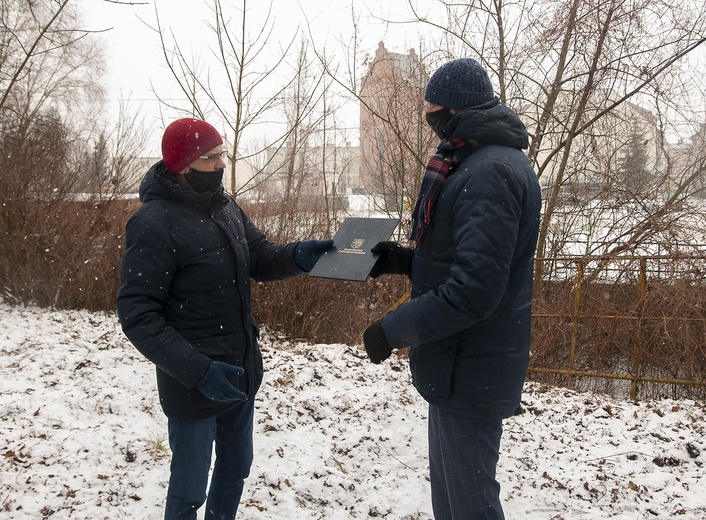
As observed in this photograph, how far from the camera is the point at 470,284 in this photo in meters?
1.60

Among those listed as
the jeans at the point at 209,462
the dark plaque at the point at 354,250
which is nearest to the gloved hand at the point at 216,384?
the jeans at the point at 209,462

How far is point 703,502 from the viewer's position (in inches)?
123

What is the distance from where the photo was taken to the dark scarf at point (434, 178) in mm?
1810

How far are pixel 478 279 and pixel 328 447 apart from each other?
261 cm

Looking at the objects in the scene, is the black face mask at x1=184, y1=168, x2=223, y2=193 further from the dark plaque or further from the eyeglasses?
the dark plaque

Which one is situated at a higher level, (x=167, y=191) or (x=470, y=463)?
(x=167, y=191)

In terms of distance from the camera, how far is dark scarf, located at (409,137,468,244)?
71.2 inches

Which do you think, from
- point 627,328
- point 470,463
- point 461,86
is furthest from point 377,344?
point 627,328

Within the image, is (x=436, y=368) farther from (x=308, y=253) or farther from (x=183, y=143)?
(x=183, y=143)

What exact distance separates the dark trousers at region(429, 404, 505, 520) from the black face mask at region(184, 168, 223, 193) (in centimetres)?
125

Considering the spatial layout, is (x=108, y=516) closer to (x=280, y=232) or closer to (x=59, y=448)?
(x=59, y=448)

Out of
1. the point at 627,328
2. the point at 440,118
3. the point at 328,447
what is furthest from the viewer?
the point at 627,328

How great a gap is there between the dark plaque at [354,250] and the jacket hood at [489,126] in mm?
577

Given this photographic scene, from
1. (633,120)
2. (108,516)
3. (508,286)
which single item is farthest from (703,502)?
(633,120)
